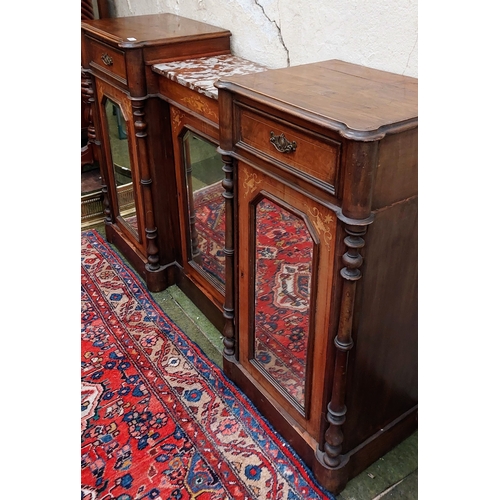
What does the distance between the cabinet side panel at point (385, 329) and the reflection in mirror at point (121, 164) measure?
1402mm

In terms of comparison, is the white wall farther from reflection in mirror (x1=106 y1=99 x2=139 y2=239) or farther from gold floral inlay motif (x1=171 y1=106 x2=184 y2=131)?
Answer: reflection in mirror (x1=106 y1=99 x2=139 y2=239)

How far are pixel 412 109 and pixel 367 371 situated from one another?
70 centimetres

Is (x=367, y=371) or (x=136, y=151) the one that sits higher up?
(x=136, y=151)

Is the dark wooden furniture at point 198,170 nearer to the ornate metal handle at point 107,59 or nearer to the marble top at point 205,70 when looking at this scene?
Result: the marble top at point 205,70

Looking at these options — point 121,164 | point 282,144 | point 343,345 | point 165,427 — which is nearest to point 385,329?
point 343,345

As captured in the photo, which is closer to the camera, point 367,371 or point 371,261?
point 371,261

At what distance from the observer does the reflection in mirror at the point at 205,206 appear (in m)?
1.84

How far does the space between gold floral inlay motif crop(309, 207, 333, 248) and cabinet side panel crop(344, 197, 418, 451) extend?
96mm

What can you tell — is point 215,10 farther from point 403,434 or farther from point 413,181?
point 403,434

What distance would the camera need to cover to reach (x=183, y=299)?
2326 millimetres

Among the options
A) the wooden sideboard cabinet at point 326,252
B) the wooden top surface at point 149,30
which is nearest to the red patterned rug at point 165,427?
the wooden sideboard cabinet at point 326,252

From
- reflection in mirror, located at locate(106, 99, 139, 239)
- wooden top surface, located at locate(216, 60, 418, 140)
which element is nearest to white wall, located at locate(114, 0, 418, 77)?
wooden top surface, located at locate(216, 60, 418, 140)

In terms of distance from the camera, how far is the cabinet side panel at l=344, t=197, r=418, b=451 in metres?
1.18

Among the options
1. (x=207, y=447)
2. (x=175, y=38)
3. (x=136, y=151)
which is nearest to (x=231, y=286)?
(x=207, y=447)
